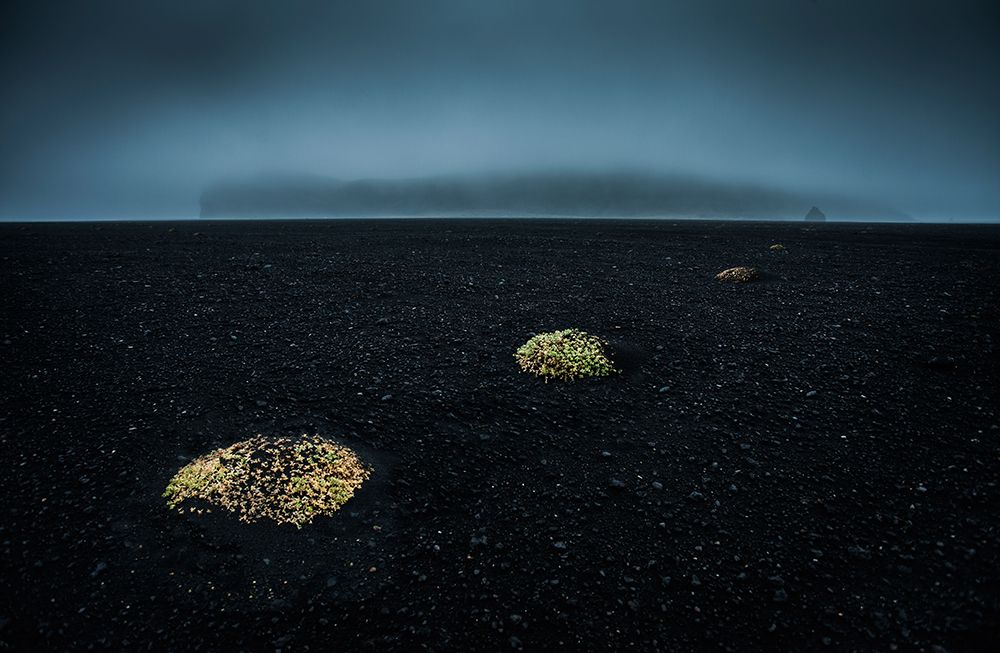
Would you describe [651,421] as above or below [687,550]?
above

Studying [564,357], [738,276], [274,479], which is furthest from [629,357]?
[738,276]

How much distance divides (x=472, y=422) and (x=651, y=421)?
9.75ft

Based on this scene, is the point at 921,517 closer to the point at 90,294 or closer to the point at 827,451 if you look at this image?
the point at 827,451

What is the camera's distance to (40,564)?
15.1ft

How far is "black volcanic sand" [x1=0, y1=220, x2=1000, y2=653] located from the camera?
13.8 feet

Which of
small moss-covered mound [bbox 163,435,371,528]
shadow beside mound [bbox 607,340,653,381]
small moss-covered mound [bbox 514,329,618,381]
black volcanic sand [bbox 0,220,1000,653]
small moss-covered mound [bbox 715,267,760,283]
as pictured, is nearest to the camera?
black volcanic sand [bbox 0,220,1000,653]

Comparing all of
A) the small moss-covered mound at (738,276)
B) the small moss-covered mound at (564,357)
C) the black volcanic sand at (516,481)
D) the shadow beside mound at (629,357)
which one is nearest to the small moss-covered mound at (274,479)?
the black volcanic sand at (516,481)

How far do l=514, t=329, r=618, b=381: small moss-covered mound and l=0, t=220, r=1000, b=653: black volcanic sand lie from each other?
0.32 metres

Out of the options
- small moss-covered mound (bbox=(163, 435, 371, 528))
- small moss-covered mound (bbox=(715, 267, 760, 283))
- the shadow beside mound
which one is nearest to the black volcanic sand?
the shadow beside mound

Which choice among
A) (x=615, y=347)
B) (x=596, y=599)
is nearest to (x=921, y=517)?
(x=596, y=599)

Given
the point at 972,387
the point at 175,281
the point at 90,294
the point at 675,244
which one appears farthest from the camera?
the point at 675,244

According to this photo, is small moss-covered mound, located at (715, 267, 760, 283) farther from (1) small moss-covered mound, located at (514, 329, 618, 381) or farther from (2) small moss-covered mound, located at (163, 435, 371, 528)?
(2) small moss-covered mound, located at (163, 435, 371, 528)

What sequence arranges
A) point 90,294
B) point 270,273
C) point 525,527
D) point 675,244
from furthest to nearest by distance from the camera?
point 675,244
point 270,273
point 90,294
point 525,527

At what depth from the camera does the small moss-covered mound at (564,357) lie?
28.9 feet
